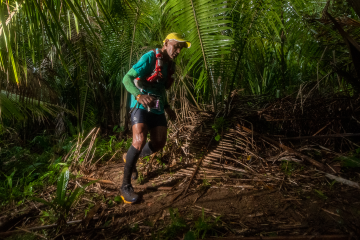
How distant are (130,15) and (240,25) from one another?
1562 millimetres

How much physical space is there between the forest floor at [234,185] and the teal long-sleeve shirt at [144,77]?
0.64 metres

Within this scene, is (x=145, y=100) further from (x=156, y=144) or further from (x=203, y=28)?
(x=203, y=28)

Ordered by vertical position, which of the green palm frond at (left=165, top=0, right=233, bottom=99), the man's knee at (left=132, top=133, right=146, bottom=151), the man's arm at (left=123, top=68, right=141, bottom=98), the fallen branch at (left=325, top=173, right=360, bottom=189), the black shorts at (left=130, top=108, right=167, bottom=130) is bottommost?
the fallen branch at (left=325, top=173, right=360, bottom=189)

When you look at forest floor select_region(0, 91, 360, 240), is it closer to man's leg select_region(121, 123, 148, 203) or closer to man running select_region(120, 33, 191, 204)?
man's leg select_region(121, 123, 148, 203)

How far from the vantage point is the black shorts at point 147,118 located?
1754mm

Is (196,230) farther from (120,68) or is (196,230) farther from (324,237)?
(120,68)

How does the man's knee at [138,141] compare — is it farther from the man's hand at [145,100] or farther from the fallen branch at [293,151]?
the fallen branch at [293,151]

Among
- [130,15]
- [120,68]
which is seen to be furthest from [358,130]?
[120,68]

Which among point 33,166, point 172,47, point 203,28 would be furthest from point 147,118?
point 33,166

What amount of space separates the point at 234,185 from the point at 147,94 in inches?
41.4

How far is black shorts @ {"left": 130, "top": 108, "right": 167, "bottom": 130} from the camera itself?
175 centimetres

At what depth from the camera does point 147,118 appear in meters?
1.83

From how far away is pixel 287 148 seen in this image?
192 centimetres

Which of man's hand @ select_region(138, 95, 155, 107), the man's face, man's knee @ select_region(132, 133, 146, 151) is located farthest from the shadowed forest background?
man's hand @ select_region(138, 95, 155, 107)
